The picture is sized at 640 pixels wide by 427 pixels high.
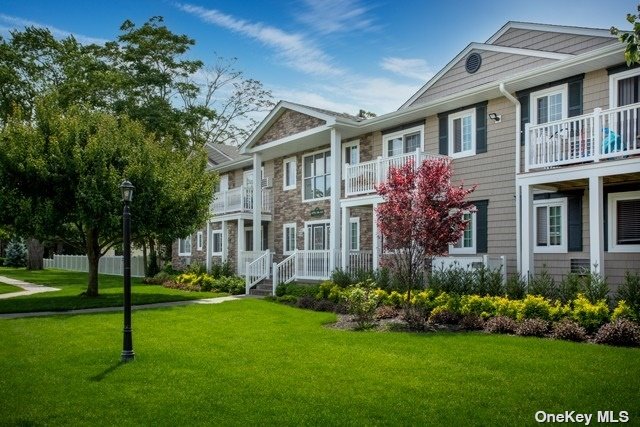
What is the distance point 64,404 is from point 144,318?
814cm

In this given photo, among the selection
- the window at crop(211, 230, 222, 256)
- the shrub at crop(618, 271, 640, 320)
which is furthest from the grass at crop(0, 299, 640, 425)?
the window at crop(211, 230, 222, 256)

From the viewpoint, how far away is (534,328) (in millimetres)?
11297

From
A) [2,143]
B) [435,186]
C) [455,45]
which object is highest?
[455,45]

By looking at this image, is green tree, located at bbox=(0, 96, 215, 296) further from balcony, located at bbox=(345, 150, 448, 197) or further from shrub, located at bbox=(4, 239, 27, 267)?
shrub, located at bbox=(4, 239, 27, 267)

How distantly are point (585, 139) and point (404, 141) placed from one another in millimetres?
7618

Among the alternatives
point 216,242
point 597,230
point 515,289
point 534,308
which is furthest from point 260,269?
point 597,230

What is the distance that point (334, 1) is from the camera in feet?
37.6

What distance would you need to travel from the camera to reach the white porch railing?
51.0 feet

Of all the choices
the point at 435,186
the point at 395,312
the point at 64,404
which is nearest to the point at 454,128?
the point at 435,186

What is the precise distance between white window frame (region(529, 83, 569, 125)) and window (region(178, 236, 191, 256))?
23675mm

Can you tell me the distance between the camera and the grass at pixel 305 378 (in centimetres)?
646

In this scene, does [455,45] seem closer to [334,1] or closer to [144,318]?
[334,1]

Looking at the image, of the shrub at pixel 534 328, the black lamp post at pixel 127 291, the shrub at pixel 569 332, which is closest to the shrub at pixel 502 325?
the shrub at pixel 534 328

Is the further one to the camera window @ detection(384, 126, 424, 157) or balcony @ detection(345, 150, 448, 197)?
window @ detection(384, 126, 424, 157)
